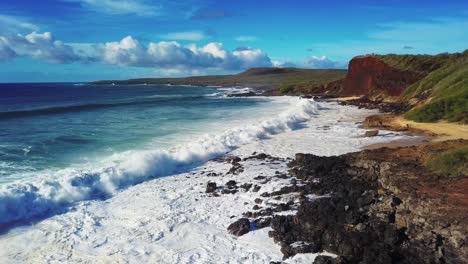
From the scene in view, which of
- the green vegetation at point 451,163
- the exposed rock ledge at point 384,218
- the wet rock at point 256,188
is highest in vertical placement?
the green vegetation at point 451,163

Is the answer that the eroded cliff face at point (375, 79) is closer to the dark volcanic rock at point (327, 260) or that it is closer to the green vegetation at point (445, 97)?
the green vegetation at point (445, 97)

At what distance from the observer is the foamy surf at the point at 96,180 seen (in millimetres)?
13984

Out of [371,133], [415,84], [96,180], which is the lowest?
[96,180]

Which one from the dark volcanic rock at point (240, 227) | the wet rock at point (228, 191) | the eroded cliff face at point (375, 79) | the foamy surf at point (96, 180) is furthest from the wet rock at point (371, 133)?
the eroded cliff face at point (375, 79)

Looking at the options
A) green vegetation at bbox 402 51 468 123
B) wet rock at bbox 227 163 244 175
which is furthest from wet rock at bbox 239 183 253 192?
green vegetation at bbox 402 51 468 123

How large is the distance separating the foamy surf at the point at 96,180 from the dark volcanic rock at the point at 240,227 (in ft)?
18.3

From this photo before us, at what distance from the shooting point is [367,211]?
11594 millimetres

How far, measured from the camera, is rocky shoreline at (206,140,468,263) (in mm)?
9531

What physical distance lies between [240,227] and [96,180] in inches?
273

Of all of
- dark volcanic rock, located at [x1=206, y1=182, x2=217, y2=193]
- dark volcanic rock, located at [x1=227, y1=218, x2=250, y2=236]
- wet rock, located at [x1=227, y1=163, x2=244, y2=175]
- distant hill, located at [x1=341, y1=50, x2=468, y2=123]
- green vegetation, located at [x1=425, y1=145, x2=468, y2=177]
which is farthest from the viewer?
distant hill, located at [x1=341, y1=50, x2=468, y2=123]

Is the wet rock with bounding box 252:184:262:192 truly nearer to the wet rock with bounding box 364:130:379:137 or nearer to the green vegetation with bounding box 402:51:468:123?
the wet rock with bounding box 364:130:379:137

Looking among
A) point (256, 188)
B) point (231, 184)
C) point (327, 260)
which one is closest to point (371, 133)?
point (231, 184)

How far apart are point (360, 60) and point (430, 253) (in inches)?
1864

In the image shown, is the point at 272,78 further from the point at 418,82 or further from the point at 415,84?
the point at 415,84
